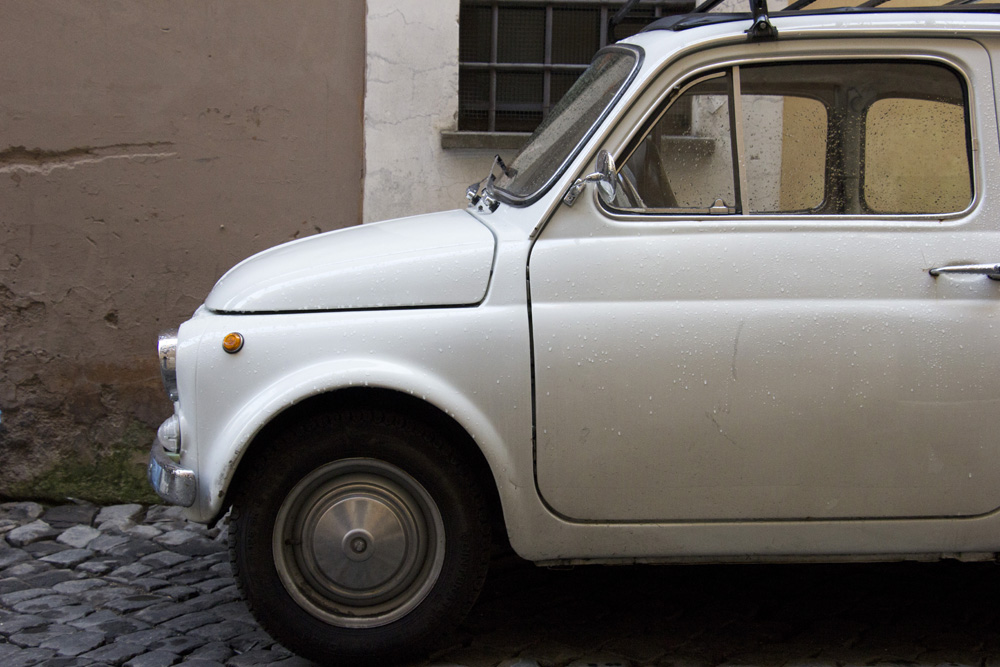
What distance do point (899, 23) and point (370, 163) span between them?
3.27m

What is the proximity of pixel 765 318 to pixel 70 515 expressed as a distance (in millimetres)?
3755

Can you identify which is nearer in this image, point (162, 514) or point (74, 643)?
point (74, 643)

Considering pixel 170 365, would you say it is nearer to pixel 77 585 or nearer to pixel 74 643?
pixel 74 643

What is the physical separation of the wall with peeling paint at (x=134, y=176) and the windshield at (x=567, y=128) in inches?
92.2

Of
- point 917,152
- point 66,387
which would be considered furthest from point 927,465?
point 66,387

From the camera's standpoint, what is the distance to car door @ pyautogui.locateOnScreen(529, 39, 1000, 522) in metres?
3.11

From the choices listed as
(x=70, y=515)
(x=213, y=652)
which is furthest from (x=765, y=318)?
(x=70, y=515)

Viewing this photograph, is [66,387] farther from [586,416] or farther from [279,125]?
[586,416]

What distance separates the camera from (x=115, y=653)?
11.2 feet

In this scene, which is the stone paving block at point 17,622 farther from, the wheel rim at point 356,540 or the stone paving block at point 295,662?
the wheel rim at point 356,540

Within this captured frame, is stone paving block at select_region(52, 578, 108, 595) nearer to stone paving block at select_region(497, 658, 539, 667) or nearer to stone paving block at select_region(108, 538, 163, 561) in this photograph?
stone paving block at select_region(108, 538, 163, 561)

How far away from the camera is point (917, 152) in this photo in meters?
3.30

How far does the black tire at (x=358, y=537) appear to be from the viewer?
10.3 ft

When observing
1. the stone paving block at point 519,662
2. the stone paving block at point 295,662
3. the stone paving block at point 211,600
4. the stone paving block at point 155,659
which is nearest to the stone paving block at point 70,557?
the stone paving block at point 211,600
